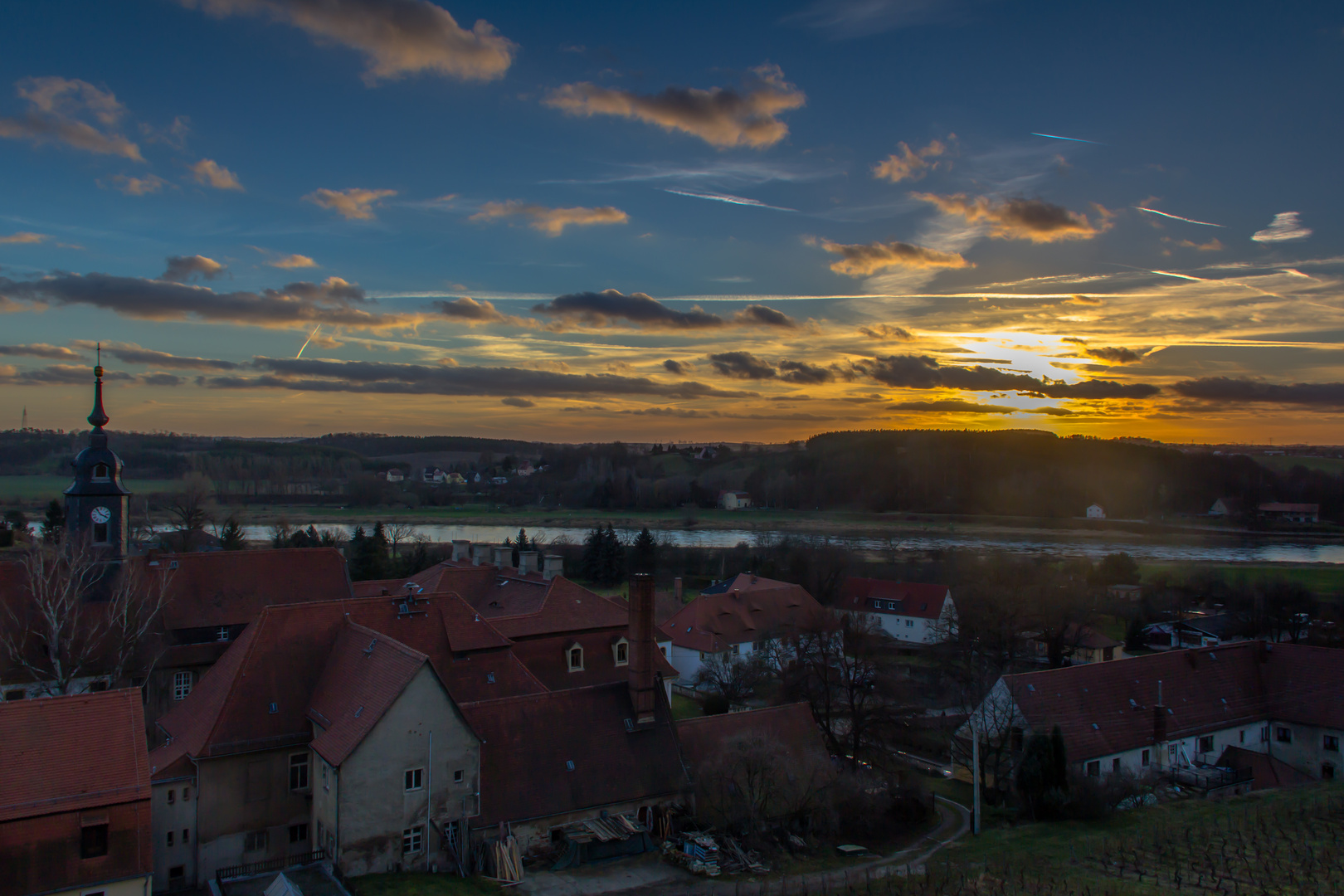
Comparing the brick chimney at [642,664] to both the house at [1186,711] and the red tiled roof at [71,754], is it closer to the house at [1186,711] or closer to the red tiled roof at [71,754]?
the house at [1186,711]

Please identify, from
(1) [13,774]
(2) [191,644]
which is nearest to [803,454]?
(2) [191,644]

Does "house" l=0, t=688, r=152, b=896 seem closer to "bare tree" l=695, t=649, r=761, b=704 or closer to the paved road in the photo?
the paved road

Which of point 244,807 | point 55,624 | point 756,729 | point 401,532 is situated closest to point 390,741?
point 244,807

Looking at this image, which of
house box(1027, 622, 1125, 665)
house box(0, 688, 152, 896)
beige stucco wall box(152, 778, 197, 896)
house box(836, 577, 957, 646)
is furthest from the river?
house box(0, 688, 152, 896)

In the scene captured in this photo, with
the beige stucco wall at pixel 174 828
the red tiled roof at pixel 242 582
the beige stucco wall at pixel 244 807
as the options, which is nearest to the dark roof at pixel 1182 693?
the beige stucco wall at pixel 244 807

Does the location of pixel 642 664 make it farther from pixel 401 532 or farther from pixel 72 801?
pixel 401 532
